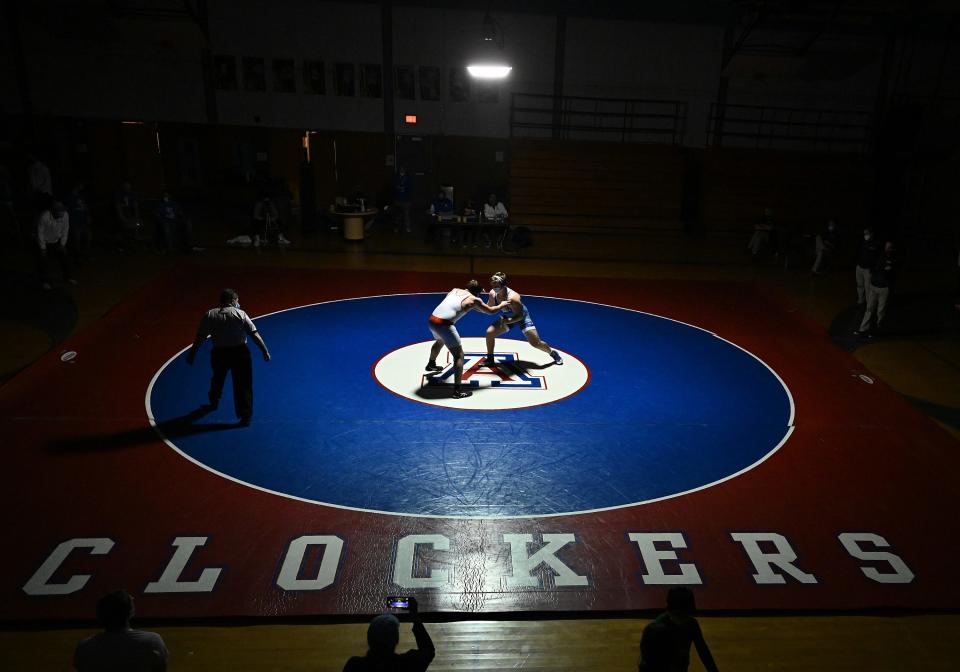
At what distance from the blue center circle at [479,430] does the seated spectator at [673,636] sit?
2.85 meters

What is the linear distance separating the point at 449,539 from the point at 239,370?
3.54 metres

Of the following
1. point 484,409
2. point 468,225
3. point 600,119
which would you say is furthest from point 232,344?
point 600,119

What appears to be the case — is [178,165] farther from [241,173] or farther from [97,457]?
[97,457]

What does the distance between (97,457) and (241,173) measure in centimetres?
1752

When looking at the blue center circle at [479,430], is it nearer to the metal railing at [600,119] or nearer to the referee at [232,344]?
the referee at [232,344]

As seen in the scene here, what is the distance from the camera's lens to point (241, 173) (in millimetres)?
23219

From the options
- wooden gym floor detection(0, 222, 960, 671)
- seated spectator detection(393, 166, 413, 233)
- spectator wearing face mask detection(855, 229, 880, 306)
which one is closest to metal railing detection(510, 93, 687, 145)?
seated spectator detection(393, 166, 413, 233)

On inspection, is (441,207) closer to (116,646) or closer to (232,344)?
(232,344)

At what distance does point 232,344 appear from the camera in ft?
26.6

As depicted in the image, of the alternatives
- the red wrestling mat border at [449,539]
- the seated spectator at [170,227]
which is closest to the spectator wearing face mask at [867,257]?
the red wrestling mat border at [449,539]

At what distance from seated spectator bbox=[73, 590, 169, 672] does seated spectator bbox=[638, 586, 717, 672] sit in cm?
262

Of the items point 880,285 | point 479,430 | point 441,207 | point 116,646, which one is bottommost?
point 479,430

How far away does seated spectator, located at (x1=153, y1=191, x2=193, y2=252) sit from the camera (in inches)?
681

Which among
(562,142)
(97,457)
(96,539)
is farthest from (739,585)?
(562,142)
